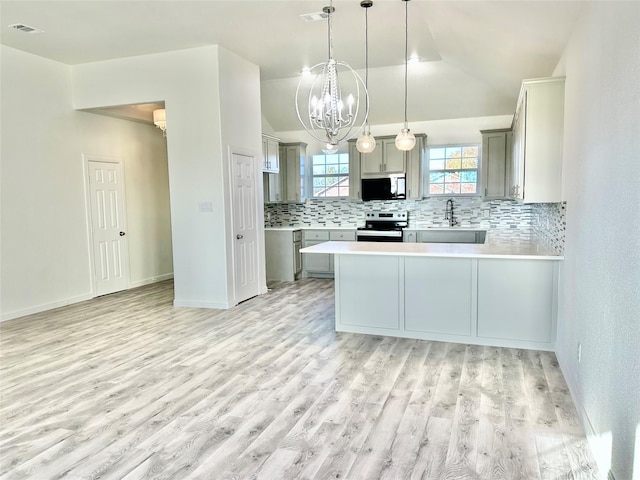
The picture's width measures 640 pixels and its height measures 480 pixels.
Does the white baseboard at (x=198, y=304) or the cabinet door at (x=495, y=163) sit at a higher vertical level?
the cabinet door at (x=495, y=163)

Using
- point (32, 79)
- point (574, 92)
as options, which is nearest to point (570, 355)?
point (574, 92)

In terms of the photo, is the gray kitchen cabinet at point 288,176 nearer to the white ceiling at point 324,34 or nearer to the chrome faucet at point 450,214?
the white ceiling at point 324,34

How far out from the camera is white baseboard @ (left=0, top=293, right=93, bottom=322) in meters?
5.01

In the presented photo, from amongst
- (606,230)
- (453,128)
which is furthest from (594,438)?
(453,128)

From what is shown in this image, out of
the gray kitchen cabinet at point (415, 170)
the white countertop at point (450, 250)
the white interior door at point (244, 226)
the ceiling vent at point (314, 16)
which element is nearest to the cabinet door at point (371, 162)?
the gray kitchen cabinet at point (415, 170)

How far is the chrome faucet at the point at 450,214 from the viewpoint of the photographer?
23.9 ft

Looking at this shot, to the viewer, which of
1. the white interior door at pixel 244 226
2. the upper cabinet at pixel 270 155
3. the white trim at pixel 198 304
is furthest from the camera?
the upper cabinet at pixel 270 155

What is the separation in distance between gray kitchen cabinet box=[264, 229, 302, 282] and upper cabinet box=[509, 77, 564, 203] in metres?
4.24

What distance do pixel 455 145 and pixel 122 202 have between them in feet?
17.6

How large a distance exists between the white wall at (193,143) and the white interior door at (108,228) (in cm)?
114

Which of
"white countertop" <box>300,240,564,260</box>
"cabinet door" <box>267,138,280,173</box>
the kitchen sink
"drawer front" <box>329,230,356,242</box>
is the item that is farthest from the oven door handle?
"white countertop" <box>300,240,564,260</box>

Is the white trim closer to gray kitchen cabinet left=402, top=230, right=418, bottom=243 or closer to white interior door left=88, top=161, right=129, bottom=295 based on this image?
white interior door left=88, top=161, right=129, bottom=295

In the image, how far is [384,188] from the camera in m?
7.30

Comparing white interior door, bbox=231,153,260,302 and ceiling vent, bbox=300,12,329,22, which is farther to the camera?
white interior door, bbox=231,153,260,302
